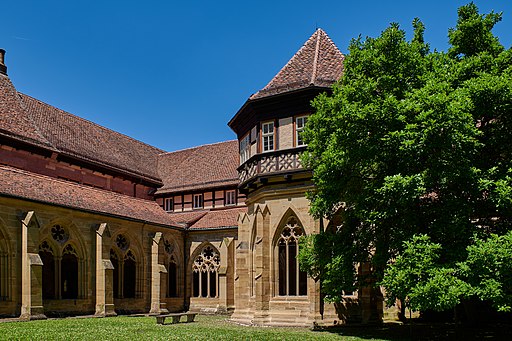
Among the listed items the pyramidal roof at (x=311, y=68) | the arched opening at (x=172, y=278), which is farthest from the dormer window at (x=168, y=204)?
the pyramidal roof at (x=311, y=68)

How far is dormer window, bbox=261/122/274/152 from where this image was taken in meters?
23.1

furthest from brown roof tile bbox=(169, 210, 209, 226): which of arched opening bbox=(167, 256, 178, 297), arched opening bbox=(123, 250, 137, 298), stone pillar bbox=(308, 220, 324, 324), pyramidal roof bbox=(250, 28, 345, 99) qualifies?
stone pillar bbox=(308, 220, 324, 324)

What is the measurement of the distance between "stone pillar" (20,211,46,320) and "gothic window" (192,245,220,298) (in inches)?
488

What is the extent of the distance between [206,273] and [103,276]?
8.46 m

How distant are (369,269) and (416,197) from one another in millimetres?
6759

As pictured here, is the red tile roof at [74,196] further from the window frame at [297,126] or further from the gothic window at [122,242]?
the window frame at [297,126]

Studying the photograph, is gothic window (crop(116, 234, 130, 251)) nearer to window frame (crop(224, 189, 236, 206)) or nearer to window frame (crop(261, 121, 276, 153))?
window frame (crop(224, 189, 236, 206))

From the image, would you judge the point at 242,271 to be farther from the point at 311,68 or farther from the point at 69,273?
the point at 311,68

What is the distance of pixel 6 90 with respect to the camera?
31.4m

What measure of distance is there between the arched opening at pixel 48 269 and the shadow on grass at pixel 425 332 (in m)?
14.3

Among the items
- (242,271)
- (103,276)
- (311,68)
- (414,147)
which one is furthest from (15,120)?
(414,147)

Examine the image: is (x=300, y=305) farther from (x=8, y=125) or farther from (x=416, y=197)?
(x=8, y=125)

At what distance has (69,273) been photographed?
27.6m

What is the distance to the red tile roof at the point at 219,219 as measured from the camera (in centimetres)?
3422
